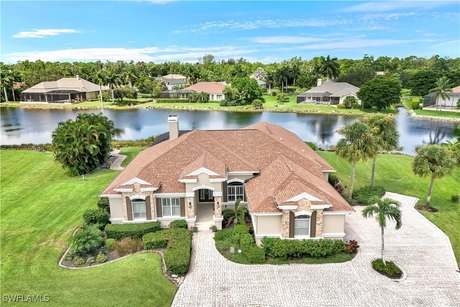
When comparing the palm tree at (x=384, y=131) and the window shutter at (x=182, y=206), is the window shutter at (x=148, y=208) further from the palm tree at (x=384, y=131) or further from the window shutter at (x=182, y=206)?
the palm tree at (x=384, y=131)

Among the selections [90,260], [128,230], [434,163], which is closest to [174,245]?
[128,230]

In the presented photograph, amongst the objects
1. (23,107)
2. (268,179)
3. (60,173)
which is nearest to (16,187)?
(60,173)

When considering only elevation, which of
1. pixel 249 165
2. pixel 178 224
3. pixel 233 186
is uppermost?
pixel 249 165

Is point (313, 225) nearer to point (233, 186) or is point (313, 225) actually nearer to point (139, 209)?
point (233, 186)

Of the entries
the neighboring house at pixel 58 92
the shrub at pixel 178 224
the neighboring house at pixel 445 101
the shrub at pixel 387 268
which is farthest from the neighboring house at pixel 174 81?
the shrub at pixel 387 268

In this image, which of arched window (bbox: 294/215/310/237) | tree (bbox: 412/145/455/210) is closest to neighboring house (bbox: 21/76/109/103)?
arched window (bbox: 294/215/310/237)

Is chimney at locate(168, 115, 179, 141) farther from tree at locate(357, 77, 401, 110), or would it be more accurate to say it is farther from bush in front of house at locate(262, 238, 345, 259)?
tree at locate(357, 77, 401, 110)
